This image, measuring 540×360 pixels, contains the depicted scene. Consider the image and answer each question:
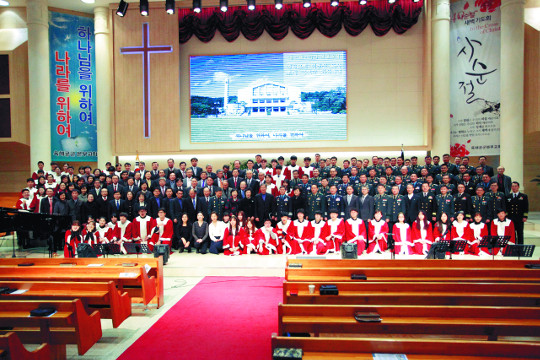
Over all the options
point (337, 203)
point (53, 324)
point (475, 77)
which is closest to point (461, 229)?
point (337, 203)

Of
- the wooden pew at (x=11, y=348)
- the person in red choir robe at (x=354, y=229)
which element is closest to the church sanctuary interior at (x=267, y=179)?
the wooden pew at (x=11, y=348)

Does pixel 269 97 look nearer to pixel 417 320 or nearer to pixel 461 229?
pixel 461 229

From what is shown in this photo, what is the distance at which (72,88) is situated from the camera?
12.7m

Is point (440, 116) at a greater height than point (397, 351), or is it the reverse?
point (440, 116)

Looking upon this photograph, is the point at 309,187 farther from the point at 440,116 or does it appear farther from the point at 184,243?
the point at 440,116

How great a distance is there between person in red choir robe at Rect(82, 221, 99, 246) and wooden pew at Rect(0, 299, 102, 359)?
494 cm

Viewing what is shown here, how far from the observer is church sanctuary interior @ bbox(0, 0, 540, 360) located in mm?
3486

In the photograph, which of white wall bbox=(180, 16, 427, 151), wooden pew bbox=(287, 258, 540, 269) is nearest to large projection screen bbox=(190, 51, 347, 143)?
white wall bbox=(180, 16, 427, 151)

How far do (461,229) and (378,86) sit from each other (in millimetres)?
5953

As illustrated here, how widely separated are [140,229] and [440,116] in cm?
952

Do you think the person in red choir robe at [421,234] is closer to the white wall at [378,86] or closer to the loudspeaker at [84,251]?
the white wall at [378,86]

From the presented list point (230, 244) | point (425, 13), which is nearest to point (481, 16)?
point (425, 13)

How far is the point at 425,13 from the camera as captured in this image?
1200cm

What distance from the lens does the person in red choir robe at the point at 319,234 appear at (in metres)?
8.29
